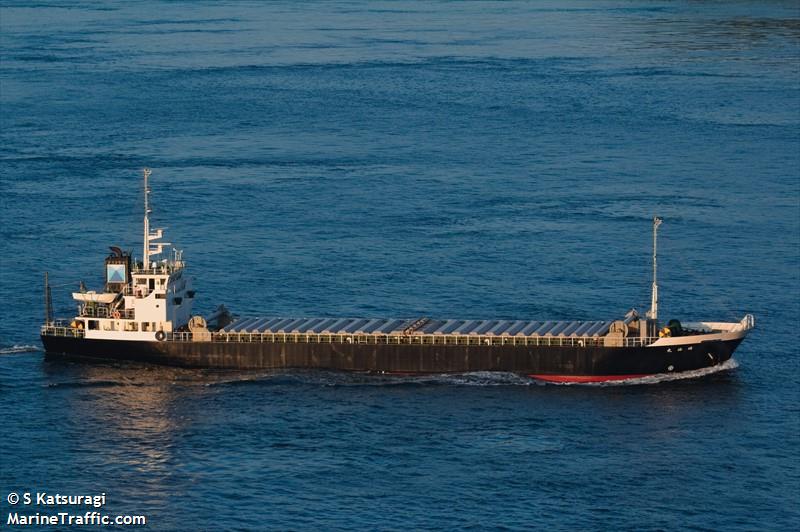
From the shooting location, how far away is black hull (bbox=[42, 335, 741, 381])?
125 m

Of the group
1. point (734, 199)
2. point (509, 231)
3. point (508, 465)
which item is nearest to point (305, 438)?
point (508, 465)

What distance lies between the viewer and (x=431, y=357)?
126 metres

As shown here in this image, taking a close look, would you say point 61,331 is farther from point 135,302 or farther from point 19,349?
point 135,302

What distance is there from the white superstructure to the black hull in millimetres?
1193

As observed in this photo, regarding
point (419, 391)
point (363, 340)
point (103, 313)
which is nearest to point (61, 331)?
point (103, 313)

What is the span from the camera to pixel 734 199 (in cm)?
18925

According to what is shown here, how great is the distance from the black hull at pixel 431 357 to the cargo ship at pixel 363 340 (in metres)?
0.08

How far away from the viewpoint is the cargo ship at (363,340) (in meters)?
125

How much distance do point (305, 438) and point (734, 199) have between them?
93.8 metres

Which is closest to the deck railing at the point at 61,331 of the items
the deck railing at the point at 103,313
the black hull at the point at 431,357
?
the black hull at the point at 431,357

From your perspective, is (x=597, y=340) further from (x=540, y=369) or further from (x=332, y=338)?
(x=332, y=338)

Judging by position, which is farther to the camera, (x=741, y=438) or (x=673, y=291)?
(x=673, y=291)

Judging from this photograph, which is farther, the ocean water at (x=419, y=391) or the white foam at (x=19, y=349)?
the white foam at (x=19, y=349)

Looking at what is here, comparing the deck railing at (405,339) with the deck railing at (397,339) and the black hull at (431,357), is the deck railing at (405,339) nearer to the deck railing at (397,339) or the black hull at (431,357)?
the deck railing at (397,339)
